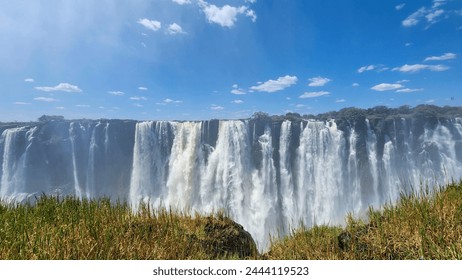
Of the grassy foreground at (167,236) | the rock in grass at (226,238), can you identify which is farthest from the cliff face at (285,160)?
the grassy foreground at (167,236)

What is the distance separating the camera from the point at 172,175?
167 ft

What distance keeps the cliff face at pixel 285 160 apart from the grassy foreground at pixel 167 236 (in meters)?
41.2

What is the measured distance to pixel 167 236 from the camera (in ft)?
18.7

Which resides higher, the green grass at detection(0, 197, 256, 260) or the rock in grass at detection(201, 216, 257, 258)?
the green grass at detection(0, 197, 256, 260)

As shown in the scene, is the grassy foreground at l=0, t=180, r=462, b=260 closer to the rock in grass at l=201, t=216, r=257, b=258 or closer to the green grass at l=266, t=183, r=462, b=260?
the green grass at l=266, t=183, r=462, b=260

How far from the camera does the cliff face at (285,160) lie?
159 feet

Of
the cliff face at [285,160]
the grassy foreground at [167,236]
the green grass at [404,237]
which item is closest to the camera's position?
the grassy foreground at [167,236]

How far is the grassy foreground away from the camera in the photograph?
4.25 m

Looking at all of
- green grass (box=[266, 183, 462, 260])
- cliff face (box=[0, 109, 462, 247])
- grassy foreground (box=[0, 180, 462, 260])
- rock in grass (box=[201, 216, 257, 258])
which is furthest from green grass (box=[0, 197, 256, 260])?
cliff face (box=[0, 109, 462, 247])

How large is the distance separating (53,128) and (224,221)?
2152 inches

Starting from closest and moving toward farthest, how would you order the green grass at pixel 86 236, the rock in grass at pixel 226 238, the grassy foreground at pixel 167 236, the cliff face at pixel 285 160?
the green grass at pixel 86 236 → the grassy foreground at pixel 167 236 → the rock in grass at pixel 226 238 → the cliff face at pixel 285 160

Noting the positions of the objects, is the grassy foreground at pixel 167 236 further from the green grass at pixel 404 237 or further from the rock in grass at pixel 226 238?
the rock in grass at pixel 226 238

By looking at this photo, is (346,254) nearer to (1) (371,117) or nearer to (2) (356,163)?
(2) (356,163)

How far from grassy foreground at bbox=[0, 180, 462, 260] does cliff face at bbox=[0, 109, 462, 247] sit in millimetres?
41234
